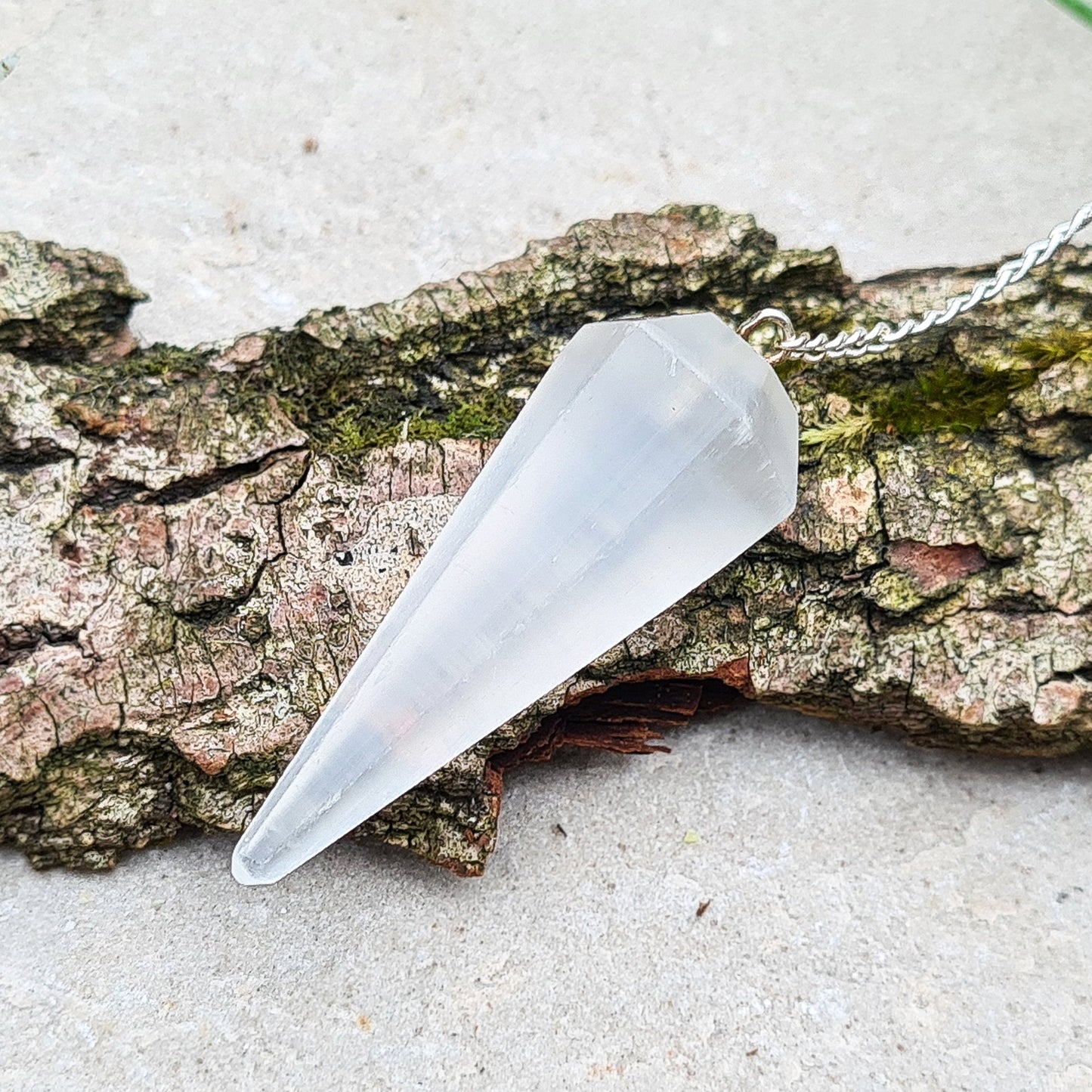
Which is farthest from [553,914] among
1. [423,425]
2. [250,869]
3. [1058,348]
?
[1058,348]

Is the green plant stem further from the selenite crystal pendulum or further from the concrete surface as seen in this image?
the concrete surface

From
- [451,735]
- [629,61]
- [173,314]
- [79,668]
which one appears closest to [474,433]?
[451,735]

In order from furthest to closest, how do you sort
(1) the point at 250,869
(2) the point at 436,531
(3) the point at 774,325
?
1. (3) the point at 774,325
2. (2) the point at 436,531
3. (1) the point at 250,869

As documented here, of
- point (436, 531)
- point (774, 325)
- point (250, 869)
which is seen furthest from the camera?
point (774, 325)

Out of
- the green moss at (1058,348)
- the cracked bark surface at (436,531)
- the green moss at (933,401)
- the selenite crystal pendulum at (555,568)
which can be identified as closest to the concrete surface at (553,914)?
the cracked bark surface at (436,531)

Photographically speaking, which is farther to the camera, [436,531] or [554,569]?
[436,531]

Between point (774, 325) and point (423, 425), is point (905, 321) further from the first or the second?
point (423, 425)
